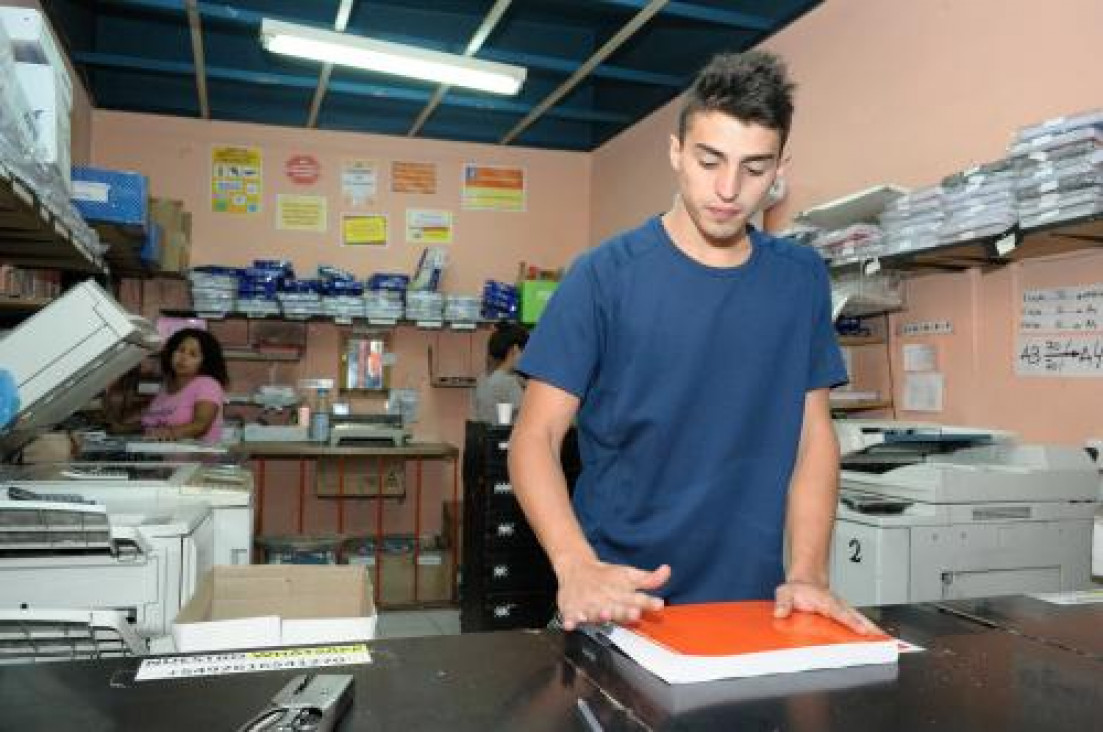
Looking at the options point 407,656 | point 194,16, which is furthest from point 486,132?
point 407,656

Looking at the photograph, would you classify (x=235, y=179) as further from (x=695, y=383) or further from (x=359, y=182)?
(x=695, y=383)

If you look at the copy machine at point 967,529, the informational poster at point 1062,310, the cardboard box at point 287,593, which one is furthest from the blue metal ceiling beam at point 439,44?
the cardboard box at point 287,593

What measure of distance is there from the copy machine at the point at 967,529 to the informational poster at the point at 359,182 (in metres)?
4.29

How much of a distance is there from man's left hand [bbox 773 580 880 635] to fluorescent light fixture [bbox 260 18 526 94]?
358 cm

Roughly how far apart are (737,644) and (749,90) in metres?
0.77

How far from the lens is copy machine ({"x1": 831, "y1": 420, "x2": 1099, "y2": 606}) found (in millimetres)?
2271

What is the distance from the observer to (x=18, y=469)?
8.10 feet

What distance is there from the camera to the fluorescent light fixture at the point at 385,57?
383 centimetres

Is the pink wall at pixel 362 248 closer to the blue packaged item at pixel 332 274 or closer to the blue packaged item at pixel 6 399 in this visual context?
the blue packaged item at pixel 332 274

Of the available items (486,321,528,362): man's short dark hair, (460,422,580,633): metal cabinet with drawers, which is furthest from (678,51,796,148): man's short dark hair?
(486,321,528,362): man's short dark hair

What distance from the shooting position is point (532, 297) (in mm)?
5754

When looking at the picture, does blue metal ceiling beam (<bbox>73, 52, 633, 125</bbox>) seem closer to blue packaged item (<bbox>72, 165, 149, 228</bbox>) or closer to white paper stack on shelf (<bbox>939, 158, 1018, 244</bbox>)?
blue packaged item (<bbox>72, 165, 149, 228</bbox>)

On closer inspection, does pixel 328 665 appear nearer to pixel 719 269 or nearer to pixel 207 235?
pixel 719 269

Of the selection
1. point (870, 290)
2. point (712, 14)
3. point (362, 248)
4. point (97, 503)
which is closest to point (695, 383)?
point (97, 503)
